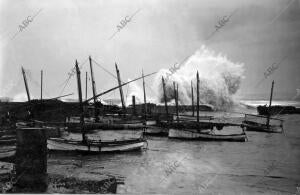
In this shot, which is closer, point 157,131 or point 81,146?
point 81,146

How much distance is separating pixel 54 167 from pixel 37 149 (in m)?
9.54

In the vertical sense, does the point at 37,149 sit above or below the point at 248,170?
above

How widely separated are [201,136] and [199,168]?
530 inches

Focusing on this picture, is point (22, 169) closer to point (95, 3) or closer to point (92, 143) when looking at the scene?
point (95, 3)

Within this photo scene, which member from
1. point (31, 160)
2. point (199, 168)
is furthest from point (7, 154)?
point (199, 168)

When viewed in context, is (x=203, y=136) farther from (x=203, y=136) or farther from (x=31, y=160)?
(x=31, y=160)

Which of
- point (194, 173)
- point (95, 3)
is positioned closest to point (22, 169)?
point (95, 3)

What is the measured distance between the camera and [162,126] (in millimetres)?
35344

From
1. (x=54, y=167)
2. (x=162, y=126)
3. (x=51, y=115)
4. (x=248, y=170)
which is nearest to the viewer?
(x=54, y=167)

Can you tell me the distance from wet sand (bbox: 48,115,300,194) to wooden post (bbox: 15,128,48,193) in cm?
393

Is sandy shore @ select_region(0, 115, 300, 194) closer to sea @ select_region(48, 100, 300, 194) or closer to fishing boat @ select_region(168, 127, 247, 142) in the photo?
sea @ select_region(48, 100, 300, 194)

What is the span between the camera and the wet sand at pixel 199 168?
14.7m

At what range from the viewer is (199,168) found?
1908 centimetres

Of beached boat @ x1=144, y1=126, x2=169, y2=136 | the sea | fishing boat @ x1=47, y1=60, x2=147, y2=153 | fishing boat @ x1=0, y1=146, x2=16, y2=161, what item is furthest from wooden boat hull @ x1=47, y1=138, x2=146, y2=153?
beached boat @ x1=144, y1=126, x2=169, y2=136
